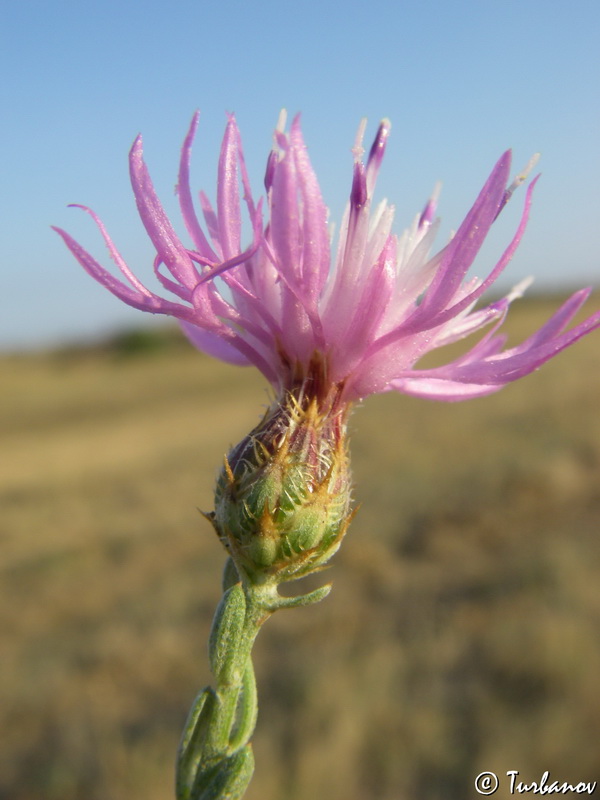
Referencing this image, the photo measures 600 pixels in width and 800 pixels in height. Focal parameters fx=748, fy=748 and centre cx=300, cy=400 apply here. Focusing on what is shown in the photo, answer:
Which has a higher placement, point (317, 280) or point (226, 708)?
point (317, 280)

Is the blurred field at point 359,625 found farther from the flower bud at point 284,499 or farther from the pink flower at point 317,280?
the pink flower at point 317,280

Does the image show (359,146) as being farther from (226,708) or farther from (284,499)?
(226,708)

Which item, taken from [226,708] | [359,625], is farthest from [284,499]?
[359,625]

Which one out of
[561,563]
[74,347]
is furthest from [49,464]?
[74,347]

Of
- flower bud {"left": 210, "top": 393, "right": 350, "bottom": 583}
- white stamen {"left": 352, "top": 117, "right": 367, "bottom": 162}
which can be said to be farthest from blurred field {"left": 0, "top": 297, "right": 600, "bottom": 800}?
white stamen {"left": 352, "top": 117, "right": 367, "bottom": 162}

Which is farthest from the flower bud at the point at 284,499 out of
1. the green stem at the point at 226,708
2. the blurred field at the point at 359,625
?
the blurred field at the point at 359,625

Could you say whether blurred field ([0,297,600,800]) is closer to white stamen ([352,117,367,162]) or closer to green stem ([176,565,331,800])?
green stem ([176,565,331,800])
